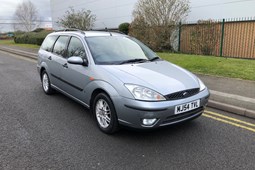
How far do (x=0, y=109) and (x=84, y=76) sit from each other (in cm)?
227

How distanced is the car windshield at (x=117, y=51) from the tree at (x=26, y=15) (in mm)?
71989

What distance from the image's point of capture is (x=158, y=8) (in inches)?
560

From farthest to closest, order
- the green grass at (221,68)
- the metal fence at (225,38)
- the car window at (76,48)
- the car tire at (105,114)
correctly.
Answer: the metal fence at (225,38) → the green grass at (221,68) → the car window at (76,48) → the car tire at (105,114)

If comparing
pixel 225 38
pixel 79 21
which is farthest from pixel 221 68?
pixel 79 21

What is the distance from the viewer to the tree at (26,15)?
6969 cm

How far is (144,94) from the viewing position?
3.36 m

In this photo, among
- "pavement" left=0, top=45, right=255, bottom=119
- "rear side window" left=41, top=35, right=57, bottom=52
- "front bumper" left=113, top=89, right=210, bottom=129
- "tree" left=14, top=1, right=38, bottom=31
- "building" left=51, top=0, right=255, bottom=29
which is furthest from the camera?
"tree" left=14, top=1, right=38, bottom=31

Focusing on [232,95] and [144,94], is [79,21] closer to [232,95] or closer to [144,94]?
[232,95]

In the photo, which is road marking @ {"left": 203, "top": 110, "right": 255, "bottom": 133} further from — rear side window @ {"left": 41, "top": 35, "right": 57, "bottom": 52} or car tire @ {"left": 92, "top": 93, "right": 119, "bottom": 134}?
rear side window @ {"left": 41, "top": 35, "right": 57, "bottom": 52}

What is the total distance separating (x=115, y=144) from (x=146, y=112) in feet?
2.36

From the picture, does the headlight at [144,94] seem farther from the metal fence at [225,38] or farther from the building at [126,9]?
the building at [126,9]

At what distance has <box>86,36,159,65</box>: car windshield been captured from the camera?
4293 mm

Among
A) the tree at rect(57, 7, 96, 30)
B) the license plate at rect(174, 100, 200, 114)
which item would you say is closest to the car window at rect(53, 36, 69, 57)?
the license plate at rect(174, 100, 200, 114)

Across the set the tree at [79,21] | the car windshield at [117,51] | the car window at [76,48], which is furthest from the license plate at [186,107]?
the tree at [79,21]
